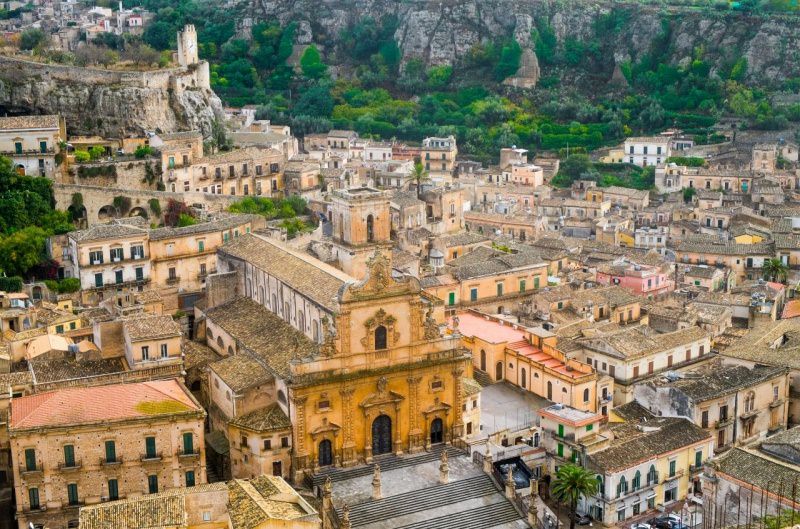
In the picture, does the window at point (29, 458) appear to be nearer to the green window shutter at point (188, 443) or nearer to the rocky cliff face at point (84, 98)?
the green window shutter at point (188, 443)

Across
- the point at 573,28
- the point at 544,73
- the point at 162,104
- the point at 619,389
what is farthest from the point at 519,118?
the point at 619,389

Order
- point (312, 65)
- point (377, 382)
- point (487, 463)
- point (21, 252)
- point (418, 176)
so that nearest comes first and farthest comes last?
point (487, 463) < point (377, 382) < point (21, 252) < point (418, 176) < point (312, 65)

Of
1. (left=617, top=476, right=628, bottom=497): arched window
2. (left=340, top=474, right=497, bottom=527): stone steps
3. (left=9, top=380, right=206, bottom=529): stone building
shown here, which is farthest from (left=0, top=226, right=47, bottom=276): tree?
(left=617, top=476, right=628, bottom=497): arched window

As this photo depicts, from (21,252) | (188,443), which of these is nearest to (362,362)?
(188,443)

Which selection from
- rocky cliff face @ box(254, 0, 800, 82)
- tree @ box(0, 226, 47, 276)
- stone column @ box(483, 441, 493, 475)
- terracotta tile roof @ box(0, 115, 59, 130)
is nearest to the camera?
stone column @ box(483, 441, 493, 475)

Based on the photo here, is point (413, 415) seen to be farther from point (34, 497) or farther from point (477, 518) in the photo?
point (34, 497)

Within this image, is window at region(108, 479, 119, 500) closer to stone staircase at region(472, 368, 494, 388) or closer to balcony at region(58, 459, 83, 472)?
balcony at region(58, 459, 83, 472)

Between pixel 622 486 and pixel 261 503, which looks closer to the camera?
pixel 261 503
